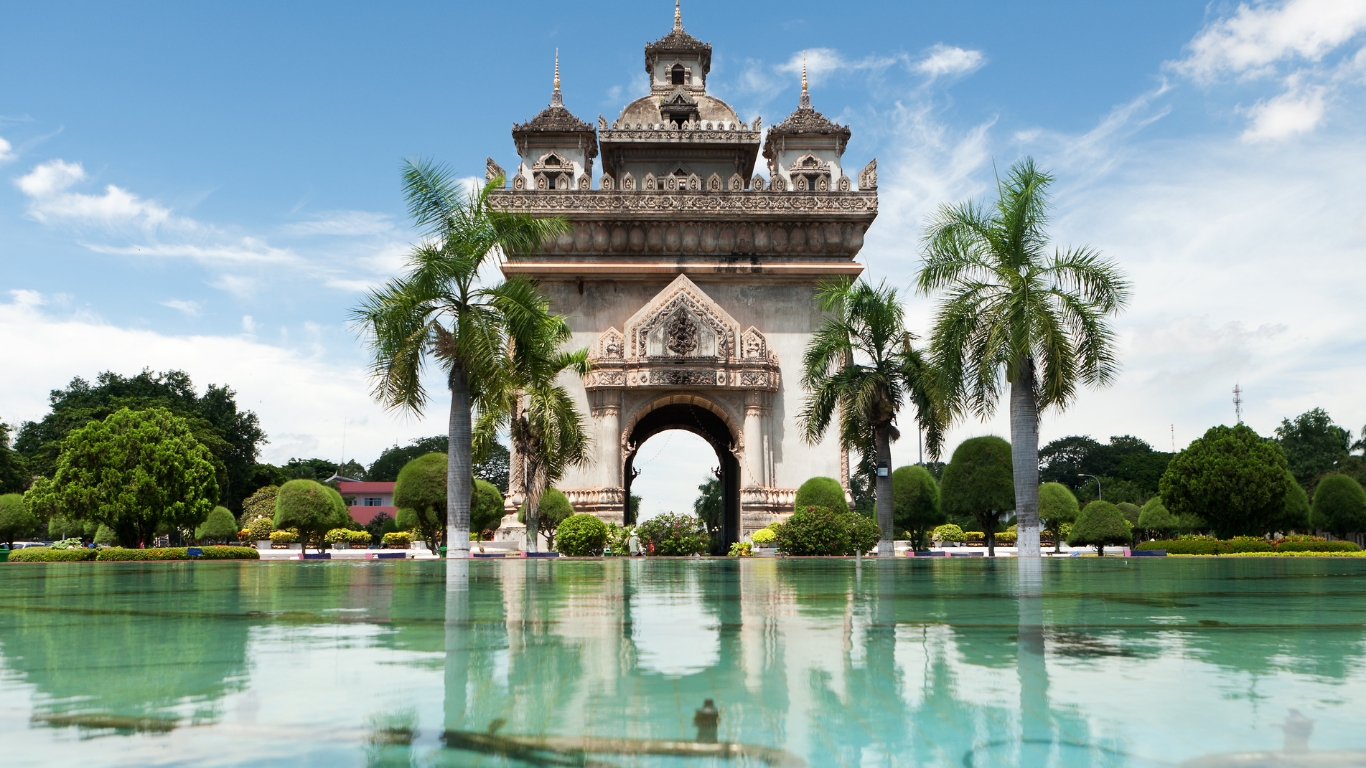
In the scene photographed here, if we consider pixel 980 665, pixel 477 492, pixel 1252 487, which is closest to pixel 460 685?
pixel 980 665

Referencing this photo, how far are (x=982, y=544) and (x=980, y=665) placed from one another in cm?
5228

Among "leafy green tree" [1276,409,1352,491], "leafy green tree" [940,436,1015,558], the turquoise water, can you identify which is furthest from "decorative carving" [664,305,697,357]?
"leafy green tree" [1276,409,1352,491]

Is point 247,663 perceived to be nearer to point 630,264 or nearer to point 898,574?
point 898,574

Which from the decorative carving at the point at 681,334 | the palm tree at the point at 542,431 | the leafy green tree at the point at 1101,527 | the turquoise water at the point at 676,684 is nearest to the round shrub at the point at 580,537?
the palm tree at the point at 542,431

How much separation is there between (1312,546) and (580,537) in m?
21.6

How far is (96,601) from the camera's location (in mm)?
8812

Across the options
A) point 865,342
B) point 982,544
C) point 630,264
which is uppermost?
point 630,264

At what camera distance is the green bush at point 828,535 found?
79.8 feet

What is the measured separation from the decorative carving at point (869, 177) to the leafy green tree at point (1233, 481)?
13.4 m

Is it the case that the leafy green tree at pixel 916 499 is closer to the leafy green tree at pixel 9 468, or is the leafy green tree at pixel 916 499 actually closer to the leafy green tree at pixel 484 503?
the leafy green tree at pixel 484 503

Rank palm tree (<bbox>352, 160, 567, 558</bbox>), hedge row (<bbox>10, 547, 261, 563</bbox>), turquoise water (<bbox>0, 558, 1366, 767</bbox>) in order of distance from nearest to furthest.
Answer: turquoise water (<bbox>0, 558, 1366, 767</bbox>) < palm tree (<bbox>352, 160, 567, 558</bbox>) < hedge row (<bbox>10, 547, 261, 563</bbox>)

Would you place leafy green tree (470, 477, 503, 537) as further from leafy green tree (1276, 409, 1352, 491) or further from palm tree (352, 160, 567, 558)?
leafy green tree (1276, 409, 1352, 491)

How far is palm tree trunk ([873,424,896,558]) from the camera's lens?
21.9 m

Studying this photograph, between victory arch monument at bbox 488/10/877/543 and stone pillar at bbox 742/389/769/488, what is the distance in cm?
3
